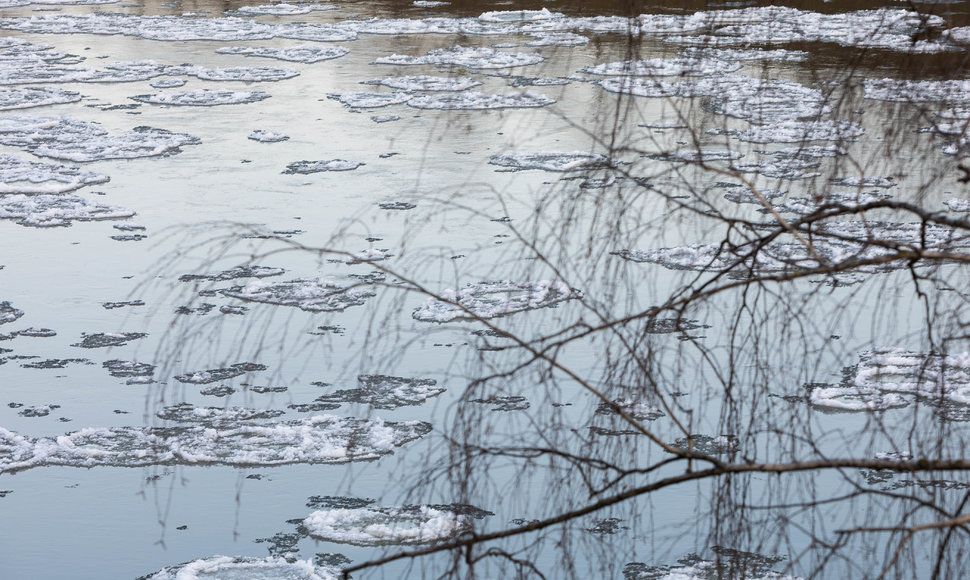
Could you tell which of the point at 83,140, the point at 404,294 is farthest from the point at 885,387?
the point at 83,140

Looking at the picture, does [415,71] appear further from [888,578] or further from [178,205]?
[888,578]

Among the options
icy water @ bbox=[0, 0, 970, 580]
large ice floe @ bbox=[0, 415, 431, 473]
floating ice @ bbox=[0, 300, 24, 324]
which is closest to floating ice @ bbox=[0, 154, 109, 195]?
icy water @ bbox=[0, 0, 970, 580]

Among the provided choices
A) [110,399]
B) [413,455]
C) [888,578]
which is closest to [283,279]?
[110,399]

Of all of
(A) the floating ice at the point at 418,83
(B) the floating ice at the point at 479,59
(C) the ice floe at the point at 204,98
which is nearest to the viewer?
(C) the ice floe at the point at 204,98

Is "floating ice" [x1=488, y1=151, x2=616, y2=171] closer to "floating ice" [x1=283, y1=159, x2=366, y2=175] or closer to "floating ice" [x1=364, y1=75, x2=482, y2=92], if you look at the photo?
"floating ice" [x1=283, y1=159, x2=366, y2=175]

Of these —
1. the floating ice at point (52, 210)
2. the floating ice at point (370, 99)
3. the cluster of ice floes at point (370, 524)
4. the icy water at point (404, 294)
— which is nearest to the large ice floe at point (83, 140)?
the icy water at point (404, 294)

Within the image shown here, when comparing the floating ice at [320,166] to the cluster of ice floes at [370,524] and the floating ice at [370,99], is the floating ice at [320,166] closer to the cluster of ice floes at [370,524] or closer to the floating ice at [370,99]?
the floating ice at [370,99]

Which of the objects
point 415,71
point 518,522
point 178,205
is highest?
point 415,71

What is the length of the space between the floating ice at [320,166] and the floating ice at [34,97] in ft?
10.5

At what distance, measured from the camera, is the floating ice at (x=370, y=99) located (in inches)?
391

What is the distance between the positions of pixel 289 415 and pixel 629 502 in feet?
4.52

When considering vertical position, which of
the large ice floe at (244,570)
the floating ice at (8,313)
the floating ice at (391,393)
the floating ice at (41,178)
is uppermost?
the floating ice at (41,178)

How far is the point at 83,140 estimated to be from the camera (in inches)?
350

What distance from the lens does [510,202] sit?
7.09 m
